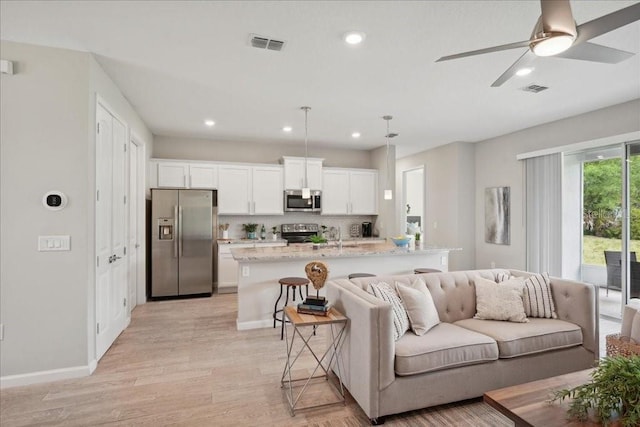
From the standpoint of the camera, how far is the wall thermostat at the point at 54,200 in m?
2.81

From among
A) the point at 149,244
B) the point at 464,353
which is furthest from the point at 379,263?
the point at 149,244

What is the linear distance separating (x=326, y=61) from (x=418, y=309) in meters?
2.32

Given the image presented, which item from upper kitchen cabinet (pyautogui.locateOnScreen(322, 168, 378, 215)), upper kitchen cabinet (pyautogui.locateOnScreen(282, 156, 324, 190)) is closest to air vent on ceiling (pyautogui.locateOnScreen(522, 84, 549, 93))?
upper kitchen cabinet (pyautogui.locateOnScreen(322, 168, 378, 215))

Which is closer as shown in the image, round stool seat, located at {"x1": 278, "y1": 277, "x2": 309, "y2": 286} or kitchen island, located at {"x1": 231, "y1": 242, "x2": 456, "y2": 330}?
round stool seat, located at {"x1": 278, "y1": 277, "x2": 309, "y2": 286}

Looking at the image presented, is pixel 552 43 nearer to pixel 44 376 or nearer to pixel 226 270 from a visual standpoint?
pixel 44 376

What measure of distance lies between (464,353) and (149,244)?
16.6ft

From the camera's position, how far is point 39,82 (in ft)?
9.23

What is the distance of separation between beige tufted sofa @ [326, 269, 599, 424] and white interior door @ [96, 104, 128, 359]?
2241mm

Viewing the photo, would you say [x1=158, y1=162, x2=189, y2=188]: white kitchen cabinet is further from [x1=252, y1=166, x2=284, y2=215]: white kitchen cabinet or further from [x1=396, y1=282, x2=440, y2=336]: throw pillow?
[x1=396, y1=282, x2=440, y2=336]: throw pillow

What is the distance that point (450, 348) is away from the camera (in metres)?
2.33

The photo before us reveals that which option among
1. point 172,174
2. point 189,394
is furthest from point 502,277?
point 172,174

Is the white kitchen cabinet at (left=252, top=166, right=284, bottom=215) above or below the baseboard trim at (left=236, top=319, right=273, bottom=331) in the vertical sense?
above

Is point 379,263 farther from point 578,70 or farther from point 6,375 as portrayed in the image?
point 6,375

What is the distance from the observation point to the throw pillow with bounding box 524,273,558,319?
2.90m
